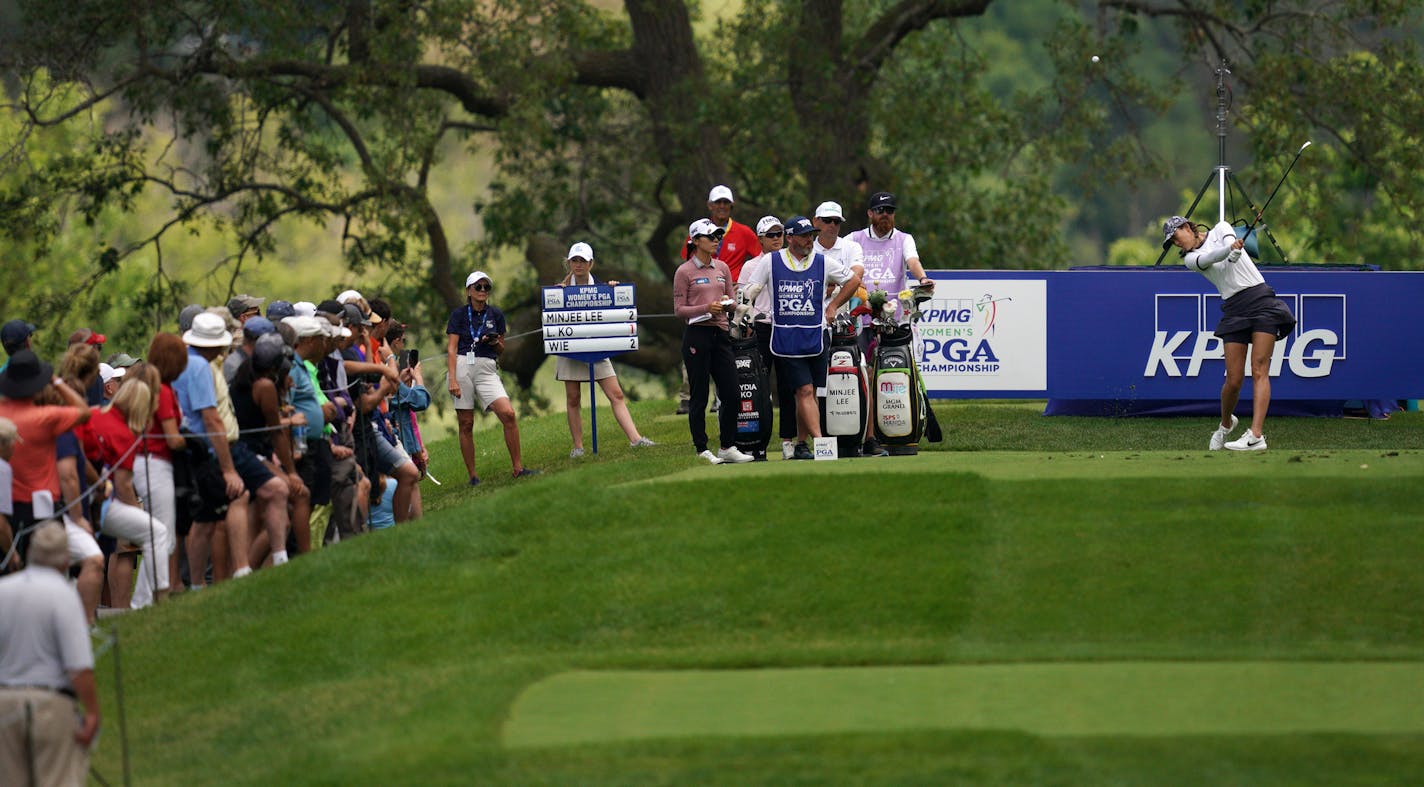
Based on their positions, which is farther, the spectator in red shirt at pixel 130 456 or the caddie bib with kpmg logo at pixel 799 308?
the caddie bib with kpmg logo at pixel 799 308

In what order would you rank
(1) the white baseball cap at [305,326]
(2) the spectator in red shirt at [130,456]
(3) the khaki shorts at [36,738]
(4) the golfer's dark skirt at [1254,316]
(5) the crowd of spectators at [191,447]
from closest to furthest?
1. (3) the khaki shorts at [36,738]
2. (5) the crowd of spectators at [191,447]
3. (2) the spectator in red shirt at [130,456]
4. (1) the white baseball cap at [305,326]
5. (4) the golfer's dark skirt at [1254,316]

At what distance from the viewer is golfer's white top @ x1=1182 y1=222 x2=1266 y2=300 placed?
48.4ft

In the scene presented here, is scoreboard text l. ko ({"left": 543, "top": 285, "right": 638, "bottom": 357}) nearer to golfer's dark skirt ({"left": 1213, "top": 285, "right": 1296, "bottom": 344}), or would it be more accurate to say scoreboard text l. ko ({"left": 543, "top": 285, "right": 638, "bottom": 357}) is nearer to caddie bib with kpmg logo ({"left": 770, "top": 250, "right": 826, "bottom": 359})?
caddie bib with kpmg logo ({"left": 770, "top": 250, "right": 826, "bottom": 359})

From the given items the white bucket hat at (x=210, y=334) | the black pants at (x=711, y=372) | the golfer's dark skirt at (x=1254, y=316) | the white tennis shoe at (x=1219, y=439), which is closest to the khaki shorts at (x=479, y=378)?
the black pants at (x=711, y=372)

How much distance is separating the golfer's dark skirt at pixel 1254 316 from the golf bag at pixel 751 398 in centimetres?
357

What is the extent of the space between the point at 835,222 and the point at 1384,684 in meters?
6.70

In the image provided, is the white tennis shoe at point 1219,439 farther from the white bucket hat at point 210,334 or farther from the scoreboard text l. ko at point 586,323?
the white bucket hat at point 210,334

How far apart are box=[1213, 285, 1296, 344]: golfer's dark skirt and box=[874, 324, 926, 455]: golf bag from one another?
2.41m

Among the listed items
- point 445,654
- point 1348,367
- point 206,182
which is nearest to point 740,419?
point 445,654

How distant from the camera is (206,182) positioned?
30031mm

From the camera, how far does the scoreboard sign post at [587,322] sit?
55.0ft

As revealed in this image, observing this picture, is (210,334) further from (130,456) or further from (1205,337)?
(1205,337)

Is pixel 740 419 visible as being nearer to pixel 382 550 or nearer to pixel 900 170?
pixel 382 550

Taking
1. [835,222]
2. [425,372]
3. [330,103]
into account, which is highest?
[330,103]
